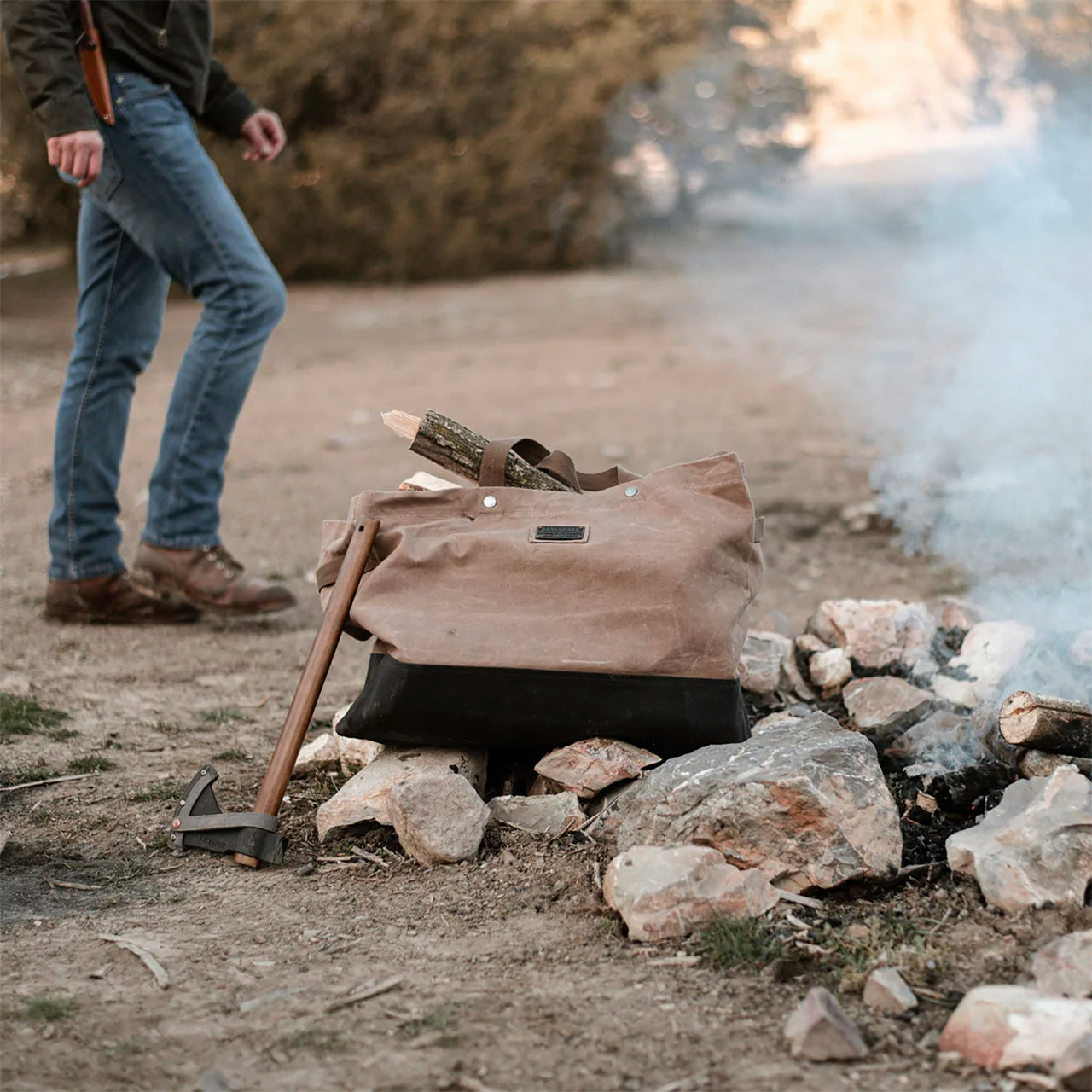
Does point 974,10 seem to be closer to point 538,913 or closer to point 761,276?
point 761,276

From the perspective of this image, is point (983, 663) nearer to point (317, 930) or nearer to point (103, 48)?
point (317, 930)

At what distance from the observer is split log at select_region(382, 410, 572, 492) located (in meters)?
2.57

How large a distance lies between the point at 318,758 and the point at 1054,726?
139 cm

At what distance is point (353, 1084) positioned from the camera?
1.62 meters

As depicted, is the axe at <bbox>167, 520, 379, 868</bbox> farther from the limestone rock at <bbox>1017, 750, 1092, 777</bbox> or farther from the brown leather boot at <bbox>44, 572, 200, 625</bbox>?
the brown leather boot at <bbox>44, 572, 200, 625</bbox>

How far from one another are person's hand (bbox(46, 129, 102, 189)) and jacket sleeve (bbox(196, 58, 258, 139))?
62cm

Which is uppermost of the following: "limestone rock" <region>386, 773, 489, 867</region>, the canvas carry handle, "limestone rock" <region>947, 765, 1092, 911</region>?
the canvas carry handle

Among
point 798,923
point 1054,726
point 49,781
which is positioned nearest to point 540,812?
point 798,923

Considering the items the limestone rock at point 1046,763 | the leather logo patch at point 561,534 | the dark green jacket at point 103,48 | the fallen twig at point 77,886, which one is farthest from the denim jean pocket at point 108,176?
the limestone rock at point 1046,763

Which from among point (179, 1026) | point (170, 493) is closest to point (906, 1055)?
point (179, 1026)

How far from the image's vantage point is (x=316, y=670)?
94.1 inches

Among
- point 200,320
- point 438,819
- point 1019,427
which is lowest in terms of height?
point 1019,427

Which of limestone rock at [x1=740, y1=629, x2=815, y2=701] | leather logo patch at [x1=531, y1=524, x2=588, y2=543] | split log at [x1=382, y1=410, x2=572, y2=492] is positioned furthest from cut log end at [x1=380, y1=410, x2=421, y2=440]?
limestone rock at [x1=740, y1=629, x2=815, y2=701]

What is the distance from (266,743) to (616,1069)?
1442mm
